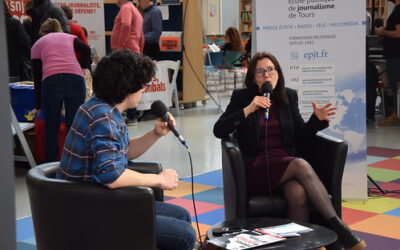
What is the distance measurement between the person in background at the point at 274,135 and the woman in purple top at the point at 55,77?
2.21 m

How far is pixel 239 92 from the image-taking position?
12.9 ft

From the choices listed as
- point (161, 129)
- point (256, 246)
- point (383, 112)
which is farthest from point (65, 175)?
point (383, 112)

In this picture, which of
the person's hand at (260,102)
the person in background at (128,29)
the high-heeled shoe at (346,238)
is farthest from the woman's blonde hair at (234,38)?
the high-heeled shoe at (346,238)

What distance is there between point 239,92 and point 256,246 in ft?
4.80

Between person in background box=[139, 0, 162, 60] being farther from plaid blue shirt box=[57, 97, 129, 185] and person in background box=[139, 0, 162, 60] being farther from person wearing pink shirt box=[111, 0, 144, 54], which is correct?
plaid blue shirt box=[57, 97, 129, 185]

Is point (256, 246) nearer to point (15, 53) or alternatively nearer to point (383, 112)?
point (15, 53)

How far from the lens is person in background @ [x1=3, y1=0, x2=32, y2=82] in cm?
691

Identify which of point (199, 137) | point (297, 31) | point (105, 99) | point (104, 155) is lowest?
point (199, 137)

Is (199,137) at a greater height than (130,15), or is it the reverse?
(130,15)

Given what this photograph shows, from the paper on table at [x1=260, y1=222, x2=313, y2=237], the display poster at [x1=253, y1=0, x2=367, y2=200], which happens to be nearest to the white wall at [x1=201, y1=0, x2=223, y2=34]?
the display poster at [x1=253, y1=0, x2=367, y2=200]

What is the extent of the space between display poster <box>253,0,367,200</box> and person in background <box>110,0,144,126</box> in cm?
391

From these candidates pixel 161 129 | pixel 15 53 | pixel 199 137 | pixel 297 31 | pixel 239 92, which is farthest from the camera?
pixel 199 137

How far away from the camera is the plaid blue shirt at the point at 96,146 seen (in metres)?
2.46

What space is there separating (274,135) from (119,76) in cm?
149
